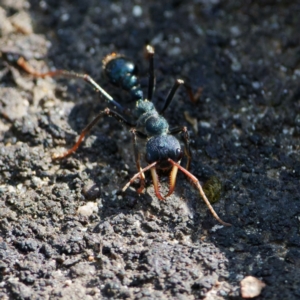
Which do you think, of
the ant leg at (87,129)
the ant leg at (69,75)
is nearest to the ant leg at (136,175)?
the ant leg at (87,129)

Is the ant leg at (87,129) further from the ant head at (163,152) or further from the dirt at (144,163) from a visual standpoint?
the ant head at (163,152)

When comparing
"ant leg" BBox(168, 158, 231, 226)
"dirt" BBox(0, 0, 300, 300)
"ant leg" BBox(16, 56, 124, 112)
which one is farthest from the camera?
"ant leg" BBox(16, 56, 124, 112)

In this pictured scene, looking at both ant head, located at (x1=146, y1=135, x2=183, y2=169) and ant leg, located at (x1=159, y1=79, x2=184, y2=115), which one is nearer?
ant head, located at (x1=146, y1=135, x2=183, y2=169)

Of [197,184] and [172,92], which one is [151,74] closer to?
[172,92]

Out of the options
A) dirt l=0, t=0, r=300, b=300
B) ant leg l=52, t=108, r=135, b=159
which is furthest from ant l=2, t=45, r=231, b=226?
Answer: dirt l=0, t=0, r=300, b=300

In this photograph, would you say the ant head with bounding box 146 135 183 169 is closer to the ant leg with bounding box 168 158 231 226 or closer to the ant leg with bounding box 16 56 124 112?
the ant leg with bounding box 168 158 231 226

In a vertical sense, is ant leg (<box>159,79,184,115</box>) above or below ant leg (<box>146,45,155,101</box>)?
below

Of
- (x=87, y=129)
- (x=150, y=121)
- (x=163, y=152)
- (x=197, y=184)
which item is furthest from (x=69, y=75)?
(x=197, y=184)
